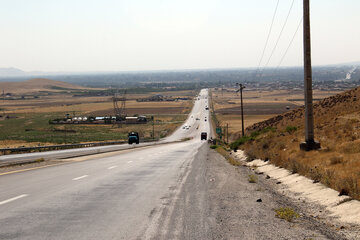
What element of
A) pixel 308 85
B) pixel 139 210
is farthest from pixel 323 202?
pixel 308 85

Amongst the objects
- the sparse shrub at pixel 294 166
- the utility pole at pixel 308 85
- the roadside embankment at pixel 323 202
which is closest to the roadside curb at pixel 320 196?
the roadside embankment at pixel 323 202

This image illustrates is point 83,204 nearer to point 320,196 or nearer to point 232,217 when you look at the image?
point 232,217

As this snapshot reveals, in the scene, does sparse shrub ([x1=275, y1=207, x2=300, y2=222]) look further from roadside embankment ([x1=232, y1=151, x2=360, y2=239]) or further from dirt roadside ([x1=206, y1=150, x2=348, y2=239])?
roadside embankment ([x1=232, y1=151, x2=360, y2=239])

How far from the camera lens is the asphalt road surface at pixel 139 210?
7762 millimetres

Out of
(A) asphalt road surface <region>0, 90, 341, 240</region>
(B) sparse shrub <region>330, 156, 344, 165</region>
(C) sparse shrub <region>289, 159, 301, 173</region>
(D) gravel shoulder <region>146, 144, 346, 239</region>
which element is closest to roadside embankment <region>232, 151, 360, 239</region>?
(C) sparse shrub <region>289, 159, 301, 173</region>

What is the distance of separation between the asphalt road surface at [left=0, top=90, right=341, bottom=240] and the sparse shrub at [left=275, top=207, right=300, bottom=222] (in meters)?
0.19

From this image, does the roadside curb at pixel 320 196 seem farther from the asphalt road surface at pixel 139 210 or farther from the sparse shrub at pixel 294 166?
the asphalt road surface at pixel 139 210

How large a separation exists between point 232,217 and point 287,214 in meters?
1.21

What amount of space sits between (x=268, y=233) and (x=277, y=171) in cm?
1083

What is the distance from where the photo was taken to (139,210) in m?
9.95

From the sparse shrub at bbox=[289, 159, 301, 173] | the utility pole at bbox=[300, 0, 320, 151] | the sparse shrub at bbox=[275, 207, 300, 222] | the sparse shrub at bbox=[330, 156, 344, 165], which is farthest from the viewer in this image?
the utility pole at bbox=[300, 0, 320, 151]

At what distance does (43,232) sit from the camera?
766cm

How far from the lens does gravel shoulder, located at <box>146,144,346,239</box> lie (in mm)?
7746

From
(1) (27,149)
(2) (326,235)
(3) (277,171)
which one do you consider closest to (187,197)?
(2) (326,235)
